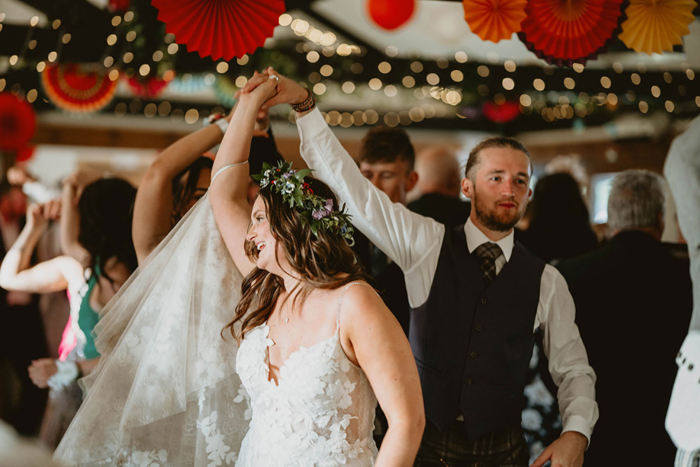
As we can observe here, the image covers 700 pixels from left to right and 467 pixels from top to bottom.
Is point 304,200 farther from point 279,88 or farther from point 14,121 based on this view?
point 14,121

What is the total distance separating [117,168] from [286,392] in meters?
10.3

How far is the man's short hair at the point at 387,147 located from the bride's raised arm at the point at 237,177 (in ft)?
2.80

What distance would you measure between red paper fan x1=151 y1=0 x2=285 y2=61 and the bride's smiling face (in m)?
0.54

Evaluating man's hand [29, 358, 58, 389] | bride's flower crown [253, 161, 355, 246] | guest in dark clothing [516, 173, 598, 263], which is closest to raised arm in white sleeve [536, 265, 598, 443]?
bride's flower crown [253, 161, 355, 246]

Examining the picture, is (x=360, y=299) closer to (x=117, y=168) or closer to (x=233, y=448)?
(x=233, y=448)

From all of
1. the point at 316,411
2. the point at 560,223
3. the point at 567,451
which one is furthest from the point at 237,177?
the point at 560,223

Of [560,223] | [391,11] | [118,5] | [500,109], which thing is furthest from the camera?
[500,109]

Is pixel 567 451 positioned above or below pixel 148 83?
below

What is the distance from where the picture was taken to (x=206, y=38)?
6.19 feet

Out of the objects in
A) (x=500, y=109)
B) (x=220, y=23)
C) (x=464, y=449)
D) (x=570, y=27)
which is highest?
(x=500, y=109)

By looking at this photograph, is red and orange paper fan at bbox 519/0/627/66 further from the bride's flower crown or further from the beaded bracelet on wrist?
the bride's flower crown

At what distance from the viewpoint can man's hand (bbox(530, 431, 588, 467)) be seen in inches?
69.3

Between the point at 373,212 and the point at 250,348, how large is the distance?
0.59 metres

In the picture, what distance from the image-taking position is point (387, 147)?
8.53ft
